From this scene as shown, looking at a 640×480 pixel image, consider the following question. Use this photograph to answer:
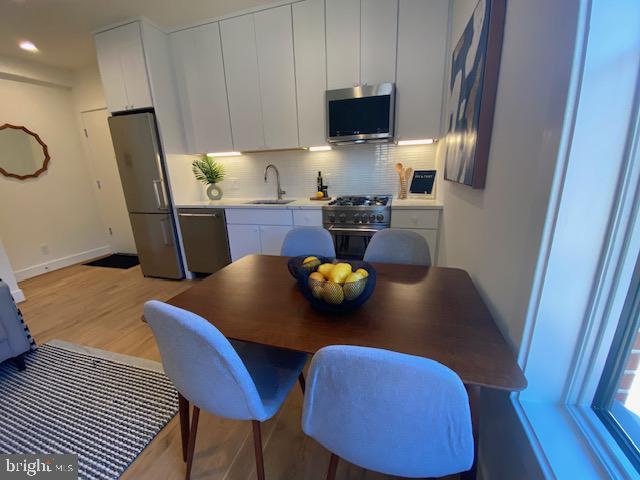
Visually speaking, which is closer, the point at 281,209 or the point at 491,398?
the point at 491,398

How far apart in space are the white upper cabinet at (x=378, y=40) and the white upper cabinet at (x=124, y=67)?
2187mm

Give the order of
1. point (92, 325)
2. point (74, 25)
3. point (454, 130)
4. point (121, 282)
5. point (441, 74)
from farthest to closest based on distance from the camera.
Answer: point (121, 282) < point (74, 25) < point (92, 325) < point (441, 74) < point (454, 130)

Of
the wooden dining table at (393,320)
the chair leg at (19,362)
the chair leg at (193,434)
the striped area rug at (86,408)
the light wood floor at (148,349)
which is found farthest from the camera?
the chair leg at (19,362)

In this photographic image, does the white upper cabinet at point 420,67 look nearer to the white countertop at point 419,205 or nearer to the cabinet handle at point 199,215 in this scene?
the white countertop at point 419,205

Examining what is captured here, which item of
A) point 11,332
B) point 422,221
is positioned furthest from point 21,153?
point 422,221

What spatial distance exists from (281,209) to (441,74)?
187 centimetres

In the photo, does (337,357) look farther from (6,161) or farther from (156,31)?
(6,161)

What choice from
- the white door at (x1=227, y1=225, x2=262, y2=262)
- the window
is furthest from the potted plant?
the window

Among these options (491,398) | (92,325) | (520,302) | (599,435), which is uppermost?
(520,302)

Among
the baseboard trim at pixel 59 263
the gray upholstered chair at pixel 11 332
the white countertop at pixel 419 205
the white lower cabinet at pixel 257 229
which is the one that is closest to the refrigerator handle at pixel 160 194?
the white lower cabinet at pixel 257 229

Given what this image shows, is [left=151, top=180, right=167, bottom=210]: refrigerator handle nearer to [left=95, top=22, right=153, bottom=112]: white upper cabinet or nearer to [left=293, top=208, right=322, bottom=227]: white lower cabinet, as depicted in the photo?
[left=95, top=22, right=153, bottom=112]: white upper cabinet

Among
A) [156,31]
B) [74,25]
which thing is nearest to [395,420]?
[156,31]

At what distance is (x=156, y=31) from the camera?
2.74 m

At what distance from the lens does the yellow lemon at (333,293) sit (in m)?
0.93
